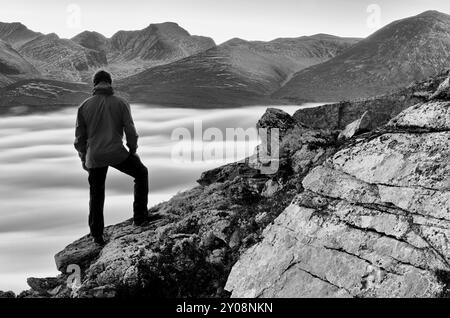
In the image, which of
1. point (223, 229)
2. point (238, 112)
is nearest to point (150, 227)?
point (223, 229)

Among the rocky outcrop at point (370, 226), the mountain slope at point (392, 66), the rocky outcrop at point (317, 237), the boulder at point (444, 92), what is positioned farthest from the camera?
the mountain slope at point (392, 66)

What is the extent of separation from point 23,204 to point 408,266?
214 ft

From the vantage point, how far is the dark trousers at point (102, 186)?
1087 cm

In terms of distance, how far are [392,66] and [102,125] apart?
599 ft

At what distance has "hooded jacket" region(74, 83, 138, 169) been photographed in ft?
34.7

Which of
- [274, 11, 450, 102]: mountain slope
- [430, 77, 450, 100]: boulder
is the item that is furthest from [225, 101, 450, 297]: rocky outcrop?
[274, 11, 450, 102]: mountain slope

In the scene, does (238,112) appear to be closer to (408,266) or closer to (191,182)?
(191,182)

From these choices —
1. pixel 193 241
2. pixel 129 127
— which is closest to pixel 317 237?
pixel 193 241

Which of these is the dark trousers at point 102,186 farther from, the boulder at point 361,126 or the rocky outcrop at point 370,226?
the boulder at point 361,126

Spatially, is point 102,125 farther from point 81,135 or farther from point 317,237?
point 317,237

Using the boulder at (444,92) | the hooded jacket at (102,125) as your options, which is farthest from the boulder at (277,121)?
the boulder at (444,92)

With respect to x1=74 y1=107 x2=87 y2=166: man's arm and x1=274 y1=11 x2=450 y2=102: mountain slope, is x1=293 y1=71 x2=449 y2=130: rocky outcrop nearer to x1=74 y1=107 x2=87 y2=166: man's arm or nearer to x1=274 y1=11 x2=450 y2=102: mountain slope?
x1=74 y1=107 x2=87 y2=166: man's arm

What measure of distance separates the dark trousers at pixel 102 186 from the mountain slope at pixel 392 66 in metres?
156
